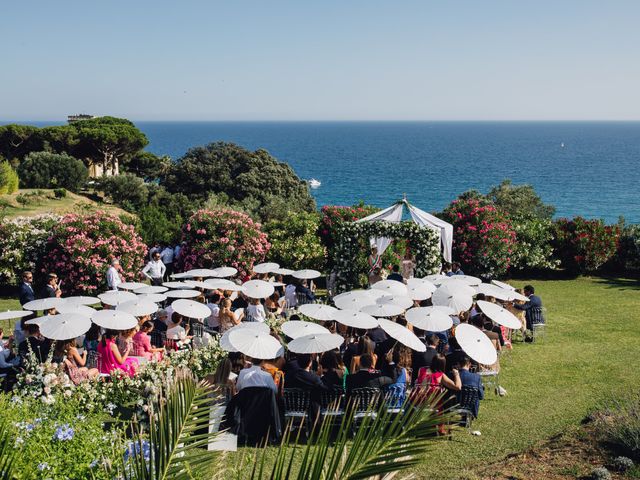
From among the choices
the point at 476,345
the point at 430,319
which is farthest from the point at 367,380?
the point at 430,319

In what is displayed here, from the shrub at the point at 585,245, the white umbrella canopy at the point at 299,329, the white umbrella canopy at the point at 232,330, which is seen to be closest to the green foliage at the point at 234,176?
the shrub at the point at 585,245

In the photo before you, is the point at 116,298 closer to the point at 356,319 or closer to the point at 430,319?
the point at 356,319

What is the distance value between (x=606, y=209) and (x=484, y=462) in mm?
81750

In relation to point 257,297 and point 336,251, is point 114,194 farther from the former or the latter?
point 257,297

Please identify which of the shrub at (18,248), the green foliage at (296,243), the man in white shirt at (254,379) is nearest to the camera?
the man in white shirt at (254,379)

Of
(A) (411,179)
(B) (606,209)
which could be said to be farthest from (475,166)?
(B) (606,209)

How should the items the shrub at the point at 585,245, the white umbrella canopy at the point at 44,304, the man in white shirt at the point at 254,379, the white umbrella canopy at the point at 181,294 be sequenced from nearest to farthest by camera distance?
the man in white shirt at the point at 254,379 → the white umbrella canopy at the point at 44,304 → the white umbrella canopy at the point at 181,294 → the shrub at the point at 585,245

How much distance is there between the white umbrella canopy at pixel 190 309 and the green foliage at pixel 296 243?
846 cm

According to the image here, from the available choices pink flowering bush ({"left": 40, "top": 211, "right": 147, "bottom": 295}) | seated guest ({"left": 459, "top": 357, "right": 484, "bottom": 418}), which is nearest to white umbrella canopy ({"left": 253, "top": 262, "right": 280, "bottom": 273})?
pink flowering bush ({"left": 40, "top": 211, "right": 147, "bottom": 295})

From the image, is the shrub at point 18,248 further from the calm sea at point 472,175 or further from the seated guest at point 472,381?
the calm sea at point 472,175

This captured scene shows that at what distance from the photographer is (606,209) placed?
3223 inches

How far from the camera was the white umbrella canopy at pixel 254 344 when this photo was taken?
30.8ft

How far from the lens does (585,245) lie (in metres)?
22.2

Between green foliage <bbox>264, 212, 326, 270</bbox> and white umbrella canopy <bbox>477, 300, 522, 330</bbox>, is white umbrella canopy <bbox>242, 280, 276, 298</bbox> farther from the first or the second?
green foliage <bbox>264, 212, 326, 270</bbox>
